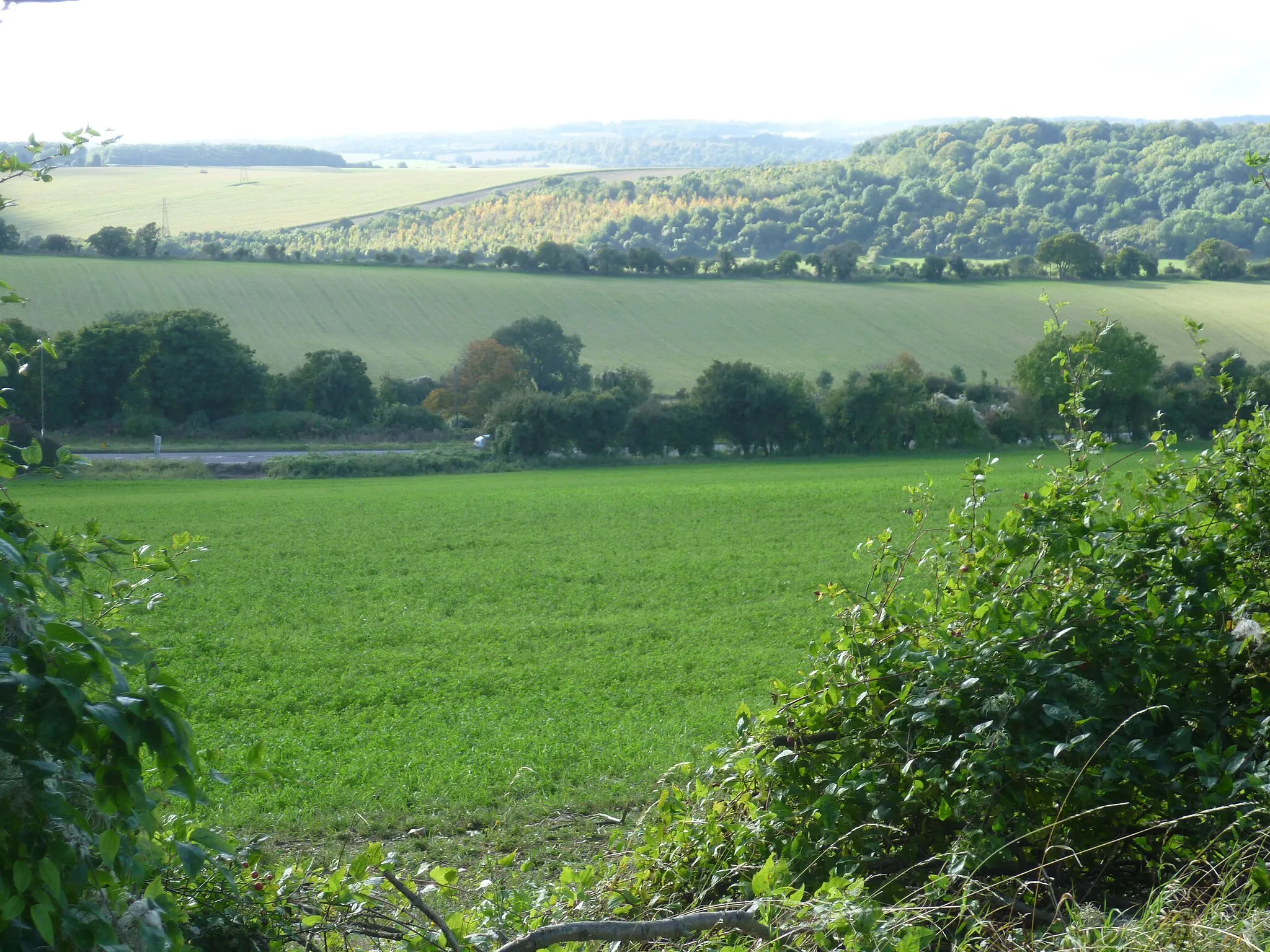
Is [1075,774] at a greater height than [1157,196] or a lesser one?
lesser

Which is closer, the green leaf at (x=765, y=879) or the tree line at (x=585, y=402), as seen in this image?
the green leaf at (x=765, y=879)

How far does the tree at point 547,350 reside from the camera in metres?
67.6

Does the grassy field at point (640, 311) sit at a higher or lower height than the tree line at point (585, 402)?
higher

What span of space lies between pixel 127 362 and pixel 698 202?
73202 millimetres

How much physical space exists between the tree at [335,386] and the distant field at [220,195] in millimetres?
52335

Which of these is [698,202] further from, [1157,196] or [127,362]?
[127,362]

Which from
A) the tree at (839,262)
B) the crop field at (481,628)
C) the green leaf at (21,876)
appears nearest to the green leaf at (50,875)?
the green leaf at (21,876)

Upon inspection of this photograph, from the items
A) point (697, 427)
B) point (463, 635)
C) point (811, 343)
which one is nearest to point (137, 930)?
point (463, 635)

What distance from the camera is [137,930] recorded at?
2.35 m

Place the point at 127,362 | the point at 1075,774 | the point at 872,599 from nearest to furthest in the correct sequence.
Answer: the point at 1075,774
the point at 872,599
the point at 127,362

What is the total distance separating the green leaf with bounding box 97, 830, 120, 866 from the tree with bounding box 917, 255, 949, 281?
293 feet

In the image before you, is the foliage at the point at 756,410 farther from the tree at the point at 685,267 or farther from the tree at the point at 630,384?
the tree at the point at 685,267

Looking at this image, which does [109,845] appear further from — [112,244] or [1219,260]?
[1219,260]

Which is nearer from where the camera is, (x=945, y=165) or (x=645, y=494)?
(x=645, y=494)
